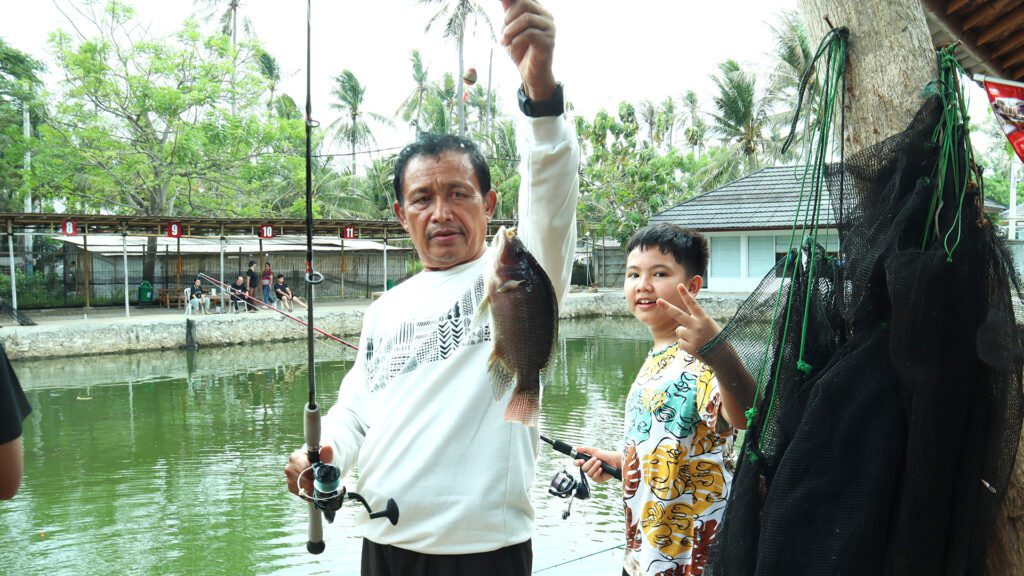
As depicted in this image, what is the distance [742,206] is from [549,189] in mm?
20725

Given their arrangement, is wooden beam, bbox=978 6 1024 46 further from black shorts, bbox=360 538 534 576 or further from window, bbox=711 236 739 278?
window, bbox=711 236 739 278

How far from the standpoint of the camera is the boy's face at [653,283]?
2.43 meters

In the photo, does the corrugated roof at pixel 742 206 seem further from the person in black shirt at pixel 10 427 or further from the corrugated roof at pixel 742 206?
the person in black shirt at pixel 10 427

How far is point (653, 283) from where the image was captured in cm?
247

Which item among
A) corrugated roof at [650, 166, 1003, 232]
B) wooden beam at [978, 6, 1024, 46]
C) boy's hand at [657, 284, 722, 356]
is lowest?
boy's hand at [657, 284, 722, 356]

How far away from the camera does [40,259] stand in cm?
2097

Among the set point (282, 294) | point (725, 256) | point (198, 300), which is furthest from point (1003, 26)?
point (725, 256)

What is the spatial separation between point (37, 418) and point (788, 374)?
10223mm

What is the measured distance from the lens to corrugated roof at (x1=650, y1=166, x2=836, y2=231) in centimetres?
2034

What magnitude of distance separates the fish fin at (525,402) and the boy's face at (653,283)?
87 cm

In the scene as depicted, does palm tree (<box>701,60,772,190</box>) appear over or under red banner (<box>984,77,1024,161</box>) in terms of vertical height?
over

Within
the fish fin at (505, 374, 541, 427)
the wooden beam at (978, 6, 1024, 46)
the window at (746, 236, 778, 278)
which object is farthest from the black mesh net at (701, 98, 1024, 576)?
the window at (746, 236, 778, 278)

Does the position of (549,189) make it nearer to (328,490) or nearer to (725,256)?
(328,490)

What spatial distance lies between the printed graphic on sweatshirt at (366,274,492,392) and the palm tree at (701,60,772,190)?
26945 millimetres
